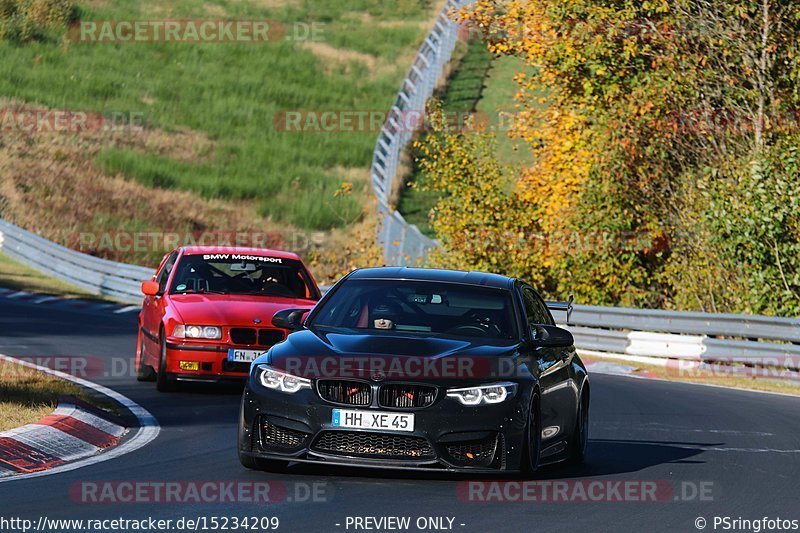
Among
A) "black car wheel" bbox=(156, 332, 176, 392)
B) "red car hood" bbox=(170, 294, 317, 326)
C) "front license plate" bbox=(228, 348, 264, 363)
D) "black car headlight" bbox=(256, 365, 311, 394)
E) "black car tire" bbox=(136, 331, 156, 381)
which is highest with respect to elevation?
A: "black car headlight" bbox=(256, 365, 311, 394)

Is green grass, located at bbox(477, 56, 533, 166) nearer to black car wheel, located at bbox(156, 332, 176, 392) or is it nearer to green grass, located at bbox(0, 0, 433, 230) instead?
green grass, located at bbox(0, 0, 433, 230)

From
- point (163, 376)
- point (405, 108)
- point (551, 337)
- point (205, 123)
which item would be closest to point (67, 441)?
point (551, 337)

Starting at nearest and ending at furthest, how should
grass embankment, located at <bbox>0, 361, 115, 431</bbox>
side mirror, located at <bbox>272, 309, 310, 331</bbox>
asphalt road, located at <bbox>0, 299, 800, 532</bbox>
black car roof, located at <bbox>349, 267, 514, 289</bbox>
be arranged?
asphalt road, located at <bbox>0, 299, 800, 532</bbox>
side mirror, located at <bbox>272, 309, 310, 331</bbox>
black car roof, located at <bbox>349, 267, 514, 289</bbox>
grass embankment, located at <bbox>0, 361, 115, 431</bbox>

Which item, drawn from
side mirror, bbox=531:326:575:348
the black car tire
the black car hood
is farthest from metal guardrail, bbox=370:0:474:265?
the black car hood

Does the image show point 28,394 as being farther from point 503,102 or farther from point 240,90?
point 240,90

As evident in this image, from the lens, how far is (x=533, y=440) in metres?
10.4

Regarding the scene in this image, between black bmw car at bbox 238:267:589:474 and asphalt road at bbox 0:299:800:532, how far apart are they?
0.22m

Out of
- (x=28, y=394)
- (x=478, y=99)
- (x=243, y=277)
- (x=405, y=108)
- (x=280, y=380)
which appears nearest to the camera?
(x=280, y=380)

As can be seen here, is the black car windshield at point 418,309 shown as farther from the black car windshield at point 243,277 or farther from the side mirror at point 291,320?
the black car windshield at point 243,277

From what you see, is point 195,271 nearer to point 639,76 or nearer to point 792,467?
point 792,467

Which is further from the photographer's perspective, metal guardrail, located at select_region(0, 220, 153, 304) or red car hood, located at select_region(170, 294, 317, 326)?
metal guardrail, located at select_region(0, 220, 153, 304)

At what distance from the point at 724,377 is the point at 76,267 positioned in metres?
17.3

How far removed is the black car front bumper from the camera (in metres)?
9.79

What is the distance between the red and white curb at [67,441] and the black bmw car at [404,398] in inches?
52.3
